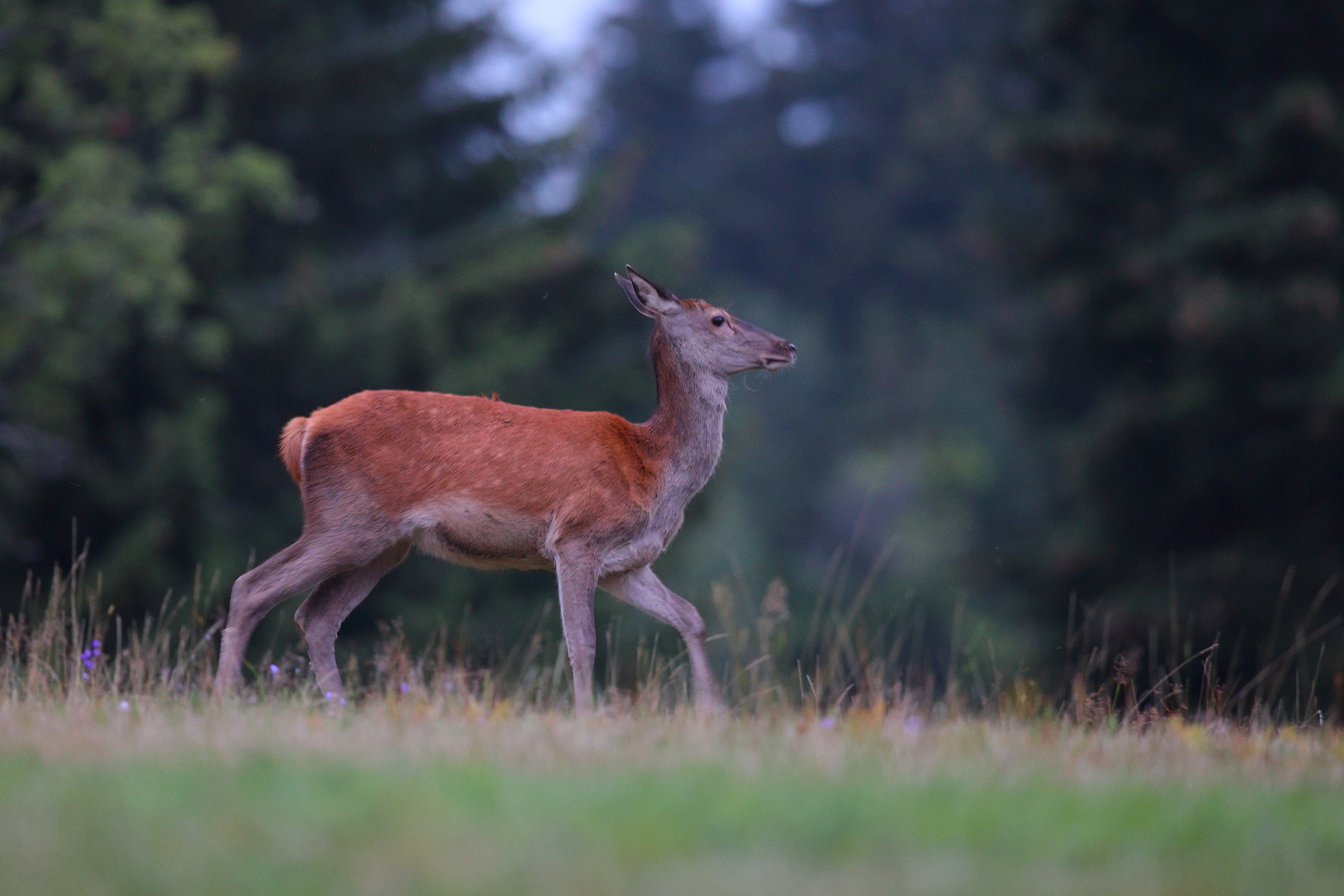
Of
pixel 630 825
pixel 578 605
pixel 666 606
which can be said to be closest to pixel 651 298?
pixel 666 606

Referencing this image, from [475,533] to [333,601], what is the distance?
77 cm

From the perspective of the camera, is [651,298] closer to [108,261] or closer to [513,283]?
[108,261]

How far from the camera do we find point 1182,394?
14.7 metres

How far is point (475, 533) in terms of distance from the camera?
6555mm

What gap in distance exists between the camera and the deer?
255 inches

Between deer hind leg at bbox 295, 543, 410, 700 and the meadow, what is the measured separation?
49.3 inches

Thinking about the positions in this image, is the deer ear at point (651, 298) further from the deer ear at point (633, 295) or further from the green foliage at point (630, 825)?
the green foliage at point (630, 825)

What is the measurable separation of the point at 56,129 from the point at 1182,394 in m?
10.5

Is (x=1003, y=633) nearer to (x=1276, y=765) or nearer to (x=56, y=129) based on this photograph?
(x=56, y=129)

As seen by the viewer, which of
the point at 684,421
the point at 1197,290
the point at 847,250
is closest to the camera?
the point at 684,421

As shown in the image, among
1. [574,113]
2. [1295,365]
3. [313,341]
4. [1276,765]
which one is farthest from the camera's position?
[574,113]

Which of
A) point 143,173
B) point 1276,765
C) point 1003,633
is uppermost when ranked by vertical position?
point 143,173

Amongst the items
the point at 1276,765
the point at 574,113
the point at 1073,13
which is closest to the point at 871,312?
the point at 574,113

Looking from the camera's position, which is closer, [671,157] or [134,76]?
[134,76]
